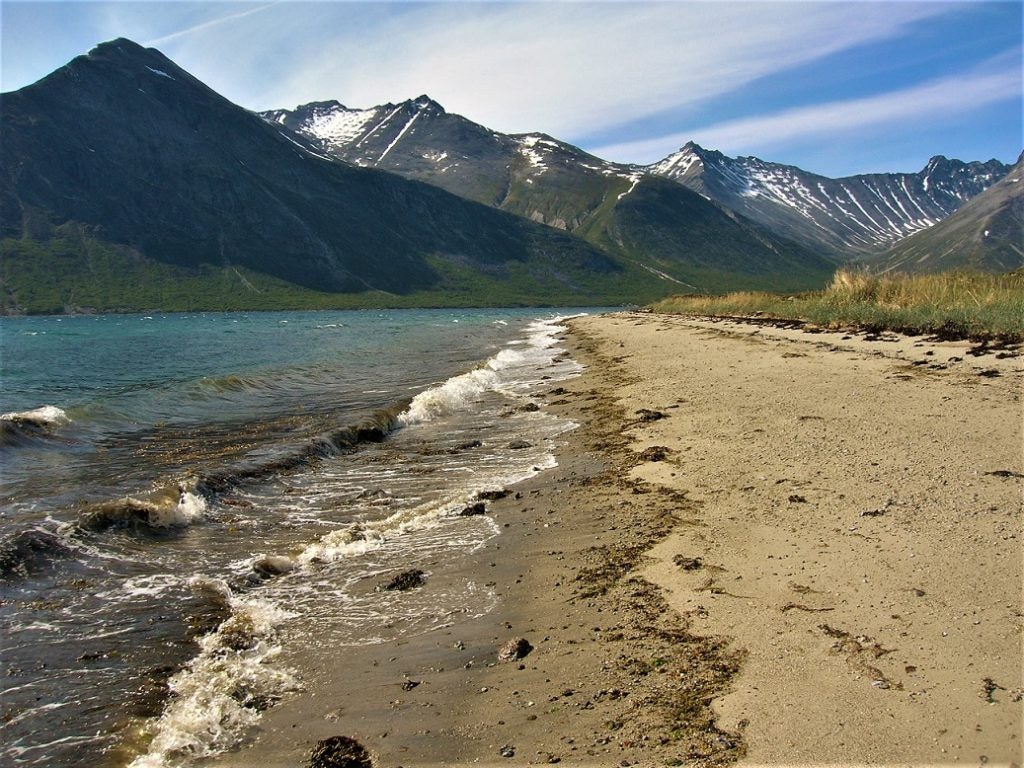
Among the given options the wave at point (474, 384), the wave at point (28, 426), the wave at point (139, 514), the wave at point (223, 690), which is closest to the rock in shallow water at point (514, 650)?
the wave at point (223, 690)

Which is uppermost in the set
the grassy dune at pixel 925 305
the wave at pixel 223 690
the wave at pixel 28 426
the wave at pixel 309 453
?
the grassy dune at pixel 925 305

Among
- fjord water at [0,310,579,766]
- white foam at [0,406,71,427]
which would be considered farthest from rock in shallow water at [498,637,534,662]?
white foam at [0,406,71,427]

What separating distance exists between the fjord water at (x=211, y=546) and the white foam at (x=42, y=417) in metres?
0.10

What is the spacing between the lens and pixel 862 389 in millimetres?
15656

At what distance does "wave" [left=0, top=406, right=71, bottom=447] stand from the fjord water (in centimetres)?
7

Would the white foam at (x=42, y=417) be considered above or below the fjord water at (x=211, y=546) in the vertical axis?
above

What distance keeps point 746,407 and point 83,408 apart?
2035 centimetres

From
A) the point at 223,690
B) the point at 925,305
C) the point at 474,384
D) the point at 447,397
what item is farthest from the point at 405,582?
the point at 925,305

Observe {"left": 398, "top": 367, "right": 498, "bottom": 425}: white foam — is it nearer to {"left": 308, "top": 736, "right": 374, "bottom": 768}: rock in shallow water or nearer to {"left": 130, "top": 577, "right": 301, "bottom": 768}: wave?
{"left": 130, "top": 577, "right": 301, "bottom": 768}: wave

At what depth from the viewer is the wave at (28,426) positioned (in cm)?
1672

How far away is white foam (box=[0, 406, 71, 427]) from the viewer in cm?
1777

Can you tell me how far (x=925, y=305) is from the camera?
28.6 m

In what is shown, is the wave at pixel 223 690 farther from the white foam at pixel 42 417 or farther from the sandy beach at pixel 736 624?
the white foam at pixel 42 417

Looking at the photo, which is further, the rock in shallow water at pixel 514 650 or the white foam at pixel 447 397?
the white foam at pixel 447 397
